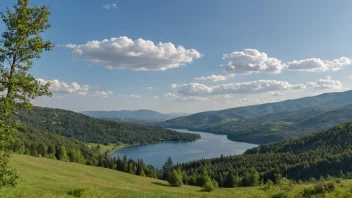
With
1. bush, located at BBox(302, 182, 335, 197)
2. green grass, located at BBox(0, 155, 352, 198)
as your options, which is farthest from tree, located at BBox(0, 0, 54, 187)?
bush, located at BBox(302, 182, 335, 197)

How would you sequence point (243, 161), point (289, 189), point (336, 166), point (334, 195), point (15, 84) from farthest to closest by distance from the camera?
1. point (243, 161)
2. point (336, 166)
3. point (289, 189)
4. point (334, 195)
5. point (15, 84)

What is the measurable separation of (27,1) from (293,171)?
181361 millimetres

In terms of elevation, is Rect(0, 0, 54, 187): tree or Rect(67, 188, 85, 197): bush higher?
Rect(0, 0, 54, 187): tree

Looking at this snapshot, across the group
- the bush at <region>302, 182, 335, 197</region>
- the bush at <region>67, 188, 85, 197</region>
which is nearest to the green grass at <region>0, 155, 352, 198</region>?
the bush at <region>67, 188, 85, 197</region>

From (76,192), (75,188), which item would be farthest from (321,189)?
(75,188)

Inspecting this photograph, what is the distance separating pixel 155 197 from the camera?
1361 inches

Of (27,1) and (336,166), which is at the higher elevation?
(27,1)

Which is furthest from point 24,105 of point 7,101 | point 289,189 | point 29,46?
point 289,189

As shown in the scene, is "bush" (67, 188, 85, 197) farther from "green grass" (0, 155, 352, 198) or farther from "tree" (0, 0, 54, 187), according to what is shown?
"tree" (0, 0, 54, 187)

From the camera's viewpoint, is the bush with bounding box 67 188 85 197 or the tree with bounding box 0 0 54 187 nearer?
the tree with bounding box 0 0 54 187

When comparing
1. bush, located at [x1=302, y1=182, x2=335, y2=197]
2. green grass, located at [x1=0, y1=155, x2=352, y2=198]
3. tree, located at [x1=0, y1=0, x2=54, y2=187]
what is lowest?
green grass, located at [x1=0, y1=155, x2=352, y2=198]

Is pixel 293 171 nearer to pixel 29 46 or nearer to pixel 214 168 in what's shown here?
pixel 214 168

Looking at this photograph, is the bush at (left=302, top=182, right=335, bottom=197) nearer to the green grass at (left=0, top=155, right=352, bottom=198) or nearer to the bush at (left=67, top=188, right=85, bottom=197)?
the green grass at (left=0, top=155, right=352, bottom=198)

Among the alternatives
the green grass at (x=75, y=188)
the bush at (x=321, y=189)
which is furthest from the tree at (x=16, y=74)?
the bush at (x=321, y=189)
